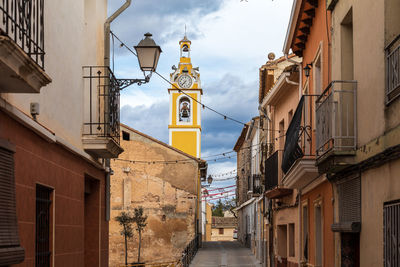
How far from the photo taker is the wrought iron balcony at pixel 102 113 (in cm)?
1080

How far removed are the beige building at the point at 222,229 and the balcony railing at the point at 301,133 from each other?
67544mm

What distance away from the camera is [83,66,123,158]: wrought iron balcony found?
10805 millimetres

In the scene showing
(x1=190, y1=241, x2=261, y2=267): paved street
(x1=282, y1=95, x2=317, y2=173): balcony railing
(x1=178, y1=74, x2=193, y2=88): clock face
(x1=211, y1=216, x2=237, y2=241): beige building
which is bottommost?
(x1=211, y1=216, x2=237, y2=241): beige building

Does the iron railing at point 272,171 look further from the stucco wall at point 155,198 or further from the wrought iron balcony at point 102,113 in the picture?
the stucco wall at point 155,198

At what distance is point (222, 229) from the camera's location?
269 feet

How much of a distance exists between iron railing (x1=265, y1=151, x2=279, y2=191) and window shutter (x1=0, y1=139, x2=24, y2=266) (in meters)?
13.9

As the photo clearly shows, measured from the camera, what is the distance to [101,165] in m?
12.3

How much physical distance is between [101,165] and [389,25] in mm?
6474

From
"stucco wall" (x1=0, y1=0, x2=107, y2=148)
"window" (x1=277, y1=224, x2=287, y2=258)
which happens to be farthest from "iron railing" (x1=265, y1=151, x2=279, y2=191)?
"stucco wall" (x1=0, y1=0, x2=107, y2=148)

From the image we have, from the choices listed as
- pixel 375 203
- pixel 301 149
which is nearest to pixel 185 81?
pixel 301 149

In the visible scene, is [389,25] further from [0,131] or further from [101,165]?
[101,165]

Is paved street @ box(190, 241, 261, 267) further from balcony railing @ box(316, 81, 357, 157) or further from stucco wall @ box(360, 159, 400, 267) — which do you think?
stucco wall @ box(360, 159, 400, 267)

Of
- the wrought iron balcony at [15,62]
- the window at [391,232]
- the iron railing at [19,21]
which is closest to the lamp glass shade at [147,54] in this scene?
the iron railing at [19,21]

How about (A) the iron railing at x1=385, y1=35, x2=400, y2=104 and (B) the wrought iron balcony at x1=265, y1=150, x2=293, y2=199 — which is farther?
(B) the wrought iron balcony at x1=265, y1=150, x2=293, y2=199
